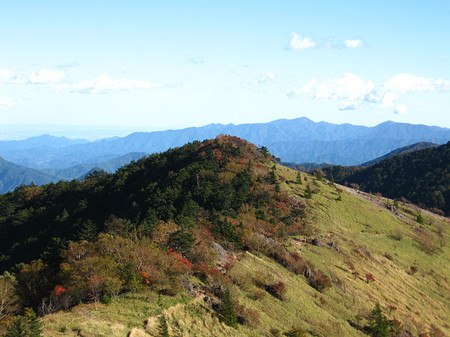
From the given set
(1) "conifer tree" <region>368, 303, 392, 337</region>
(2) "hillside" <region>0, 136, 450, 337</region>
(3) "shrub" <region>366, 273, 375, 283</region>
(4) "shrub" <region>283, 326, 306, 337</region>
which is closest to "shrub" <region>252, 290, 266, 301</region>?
(2) "hillside" <region>0, 136, 450, 337</region>

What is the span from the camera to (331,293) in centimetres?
4056

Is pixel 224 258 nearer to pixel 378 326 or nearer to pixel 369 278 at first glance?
pixel 378 326

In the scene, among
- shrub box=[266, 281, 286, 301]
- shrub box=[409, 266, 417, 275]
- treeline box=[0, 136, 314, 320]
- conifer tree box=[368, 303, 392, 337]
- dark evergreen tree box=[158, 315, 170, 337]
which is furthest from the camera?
shrub box=[409, 266, 417, 275]

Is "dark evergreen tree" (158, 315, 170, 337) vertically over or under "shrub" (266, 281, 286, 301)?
over

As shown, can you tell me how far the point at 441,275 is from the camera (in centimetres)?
6250

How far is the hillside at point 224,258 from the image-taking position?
25.6m

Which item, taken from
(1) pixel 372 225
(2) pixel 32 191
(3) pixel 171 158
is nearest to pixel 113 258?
(1) pixel 372 225

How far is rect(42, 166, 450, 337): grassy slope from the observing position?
23266mm

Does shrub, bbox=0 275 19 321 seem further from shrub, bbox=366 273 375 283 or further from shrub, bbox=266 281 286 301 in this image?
shrub, bbox=366 273 375 283

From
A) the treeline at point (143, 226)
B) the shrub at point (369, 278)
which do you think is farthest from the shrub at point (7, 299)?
the shrub at point (369, 278)

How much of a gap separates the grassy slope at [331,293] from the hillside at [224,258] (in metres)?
0.16

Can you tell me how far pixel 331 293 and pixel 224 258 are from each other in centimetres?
1451

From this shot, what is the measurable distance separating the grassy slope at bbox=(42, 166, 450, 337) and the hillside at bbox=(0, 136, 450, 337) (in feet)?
0.53

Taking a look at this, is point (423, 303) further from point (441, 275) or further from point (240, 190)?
point (240, 190)
